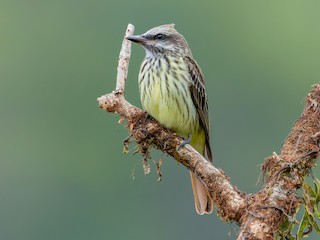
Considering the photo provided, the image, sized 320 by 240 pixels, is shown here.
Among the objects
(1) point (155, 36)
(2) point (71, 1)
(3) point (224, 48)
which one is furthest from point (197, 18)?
(1) point (155, 36)

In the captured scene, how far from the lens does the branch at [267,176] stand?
695 centimetres

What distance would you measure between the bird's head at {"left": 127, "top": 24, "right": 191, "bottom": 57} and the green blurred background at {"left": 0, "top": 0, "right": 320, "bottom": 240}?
12403 millimetres

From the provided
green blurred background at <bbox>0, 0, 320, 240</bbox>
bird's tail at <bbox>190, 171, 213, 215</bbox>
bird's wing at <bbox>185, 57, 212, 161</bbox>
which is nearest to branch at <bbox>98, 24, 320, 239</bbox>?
bird's tail at <bbox>190, 171, 213, 215</bbox>

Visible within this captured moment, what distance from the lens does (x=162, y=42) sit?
376 inches

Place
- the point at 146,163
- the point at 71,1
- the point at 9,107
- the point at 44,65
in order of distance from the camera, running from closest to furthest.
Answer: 1. the point at 146,163
2. the point at 9,107
3. the point at 44,65
4. the point at 71,1

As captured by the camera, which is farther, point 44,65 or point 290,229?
point 44,65

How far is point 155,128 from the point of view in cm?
846

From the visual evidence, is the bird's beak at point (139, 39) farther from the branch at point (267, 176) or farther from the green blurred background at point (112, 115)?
the green blurred background at point (112, 115)

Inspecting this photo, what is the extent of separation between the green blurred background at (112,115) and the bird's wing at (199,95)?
1239cm

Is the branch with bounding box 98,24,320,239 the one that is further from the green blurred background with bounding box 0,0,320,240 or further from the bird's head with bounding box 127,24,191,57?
the green blurred background with bounding box 0,0,320,240

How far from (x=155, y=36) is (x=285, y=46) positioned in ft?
79.6

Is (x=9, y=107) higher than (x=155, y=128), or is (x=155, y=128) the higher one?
(x=9, y=107)

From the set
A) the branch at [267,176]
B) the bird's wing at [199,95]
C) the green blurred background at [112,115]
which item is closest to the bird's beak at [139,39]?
the bird's wing at [199,95]

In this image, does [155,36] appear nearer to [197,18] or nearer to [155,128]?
[155,128]
